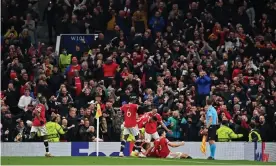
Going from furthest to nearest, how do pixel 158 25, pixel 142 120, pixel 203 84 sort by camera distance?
1. pixel 158 25
2. pixel 203 84
3. pixel 142 120

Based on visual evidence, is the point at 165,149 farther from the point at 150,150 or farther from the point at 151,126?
the point at 151,126

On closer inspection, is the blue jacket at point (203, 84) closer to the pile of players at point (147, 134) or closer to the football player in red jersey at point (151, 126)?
the pile of players at point (147, 134)

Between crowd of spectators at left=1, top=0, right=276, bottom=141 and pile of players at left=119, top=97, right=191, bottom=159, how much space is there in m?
2.03

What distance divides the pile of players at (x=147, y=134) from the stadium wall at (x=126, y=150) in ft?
2.99

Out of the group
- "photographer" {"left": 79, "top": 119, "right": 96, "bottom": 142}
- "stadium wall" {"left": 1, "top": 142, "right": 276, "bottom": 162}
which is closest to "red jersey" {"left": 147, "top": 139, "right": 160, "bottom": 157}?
"stadium wall" {"left": 1, "top": 142, "right": 276, "bottom": 162}

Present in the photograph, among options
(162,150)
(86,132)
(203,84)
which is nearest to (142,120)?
(162,150)

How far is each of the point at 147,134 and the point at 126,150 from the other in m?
1.48

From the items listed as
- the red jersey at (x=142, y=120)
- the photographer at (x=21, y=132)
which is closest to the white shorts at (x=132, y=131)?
the red jersey at (x=142, y=120)

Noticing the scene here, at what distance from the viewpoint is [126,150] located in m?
36.0

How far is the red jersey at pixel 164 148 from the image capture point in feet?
112

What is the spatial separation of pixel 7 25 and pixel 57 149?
991cm

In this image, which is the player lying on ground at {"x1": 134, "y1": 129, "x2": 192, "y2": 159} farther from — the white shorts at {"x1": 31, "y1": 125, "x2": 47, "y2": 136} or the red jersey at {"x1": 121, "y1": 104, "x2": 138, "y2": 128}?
the white shorts at {"x1": 31, "y1": 125, "x2": 47, "y2": 136}

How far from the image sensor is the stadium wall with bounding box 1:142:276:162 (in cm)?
3459

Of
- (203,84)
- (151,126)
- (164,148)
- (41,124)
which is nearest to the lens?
(164,148)
